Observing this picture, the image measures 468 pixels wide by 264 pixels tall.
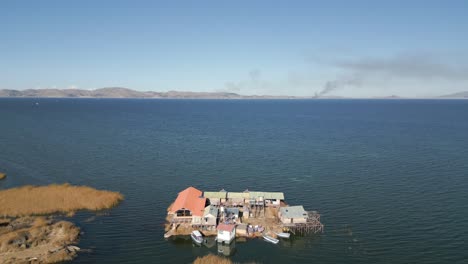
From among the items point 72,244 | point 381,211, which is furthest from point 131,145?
point 381,211

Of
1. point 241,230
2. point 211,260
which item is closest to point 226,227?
point 241,230

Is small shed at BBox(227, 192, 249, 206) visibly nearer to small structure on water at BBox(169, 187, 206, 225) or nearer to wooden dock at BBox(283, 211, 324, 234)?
small structure on water at BBox(169, 187, 206, 225)

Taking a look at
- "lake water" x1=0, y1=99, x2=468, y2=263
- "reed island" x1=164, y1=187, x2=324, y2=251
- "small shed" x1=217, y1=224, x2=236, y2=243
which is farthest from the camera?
"reed island" x1=164, y1=187, x2=324, y2=251

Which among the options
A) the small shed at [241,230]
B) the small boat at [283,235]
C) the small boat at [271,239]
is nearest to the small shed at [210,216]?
the small shed at [241,230]

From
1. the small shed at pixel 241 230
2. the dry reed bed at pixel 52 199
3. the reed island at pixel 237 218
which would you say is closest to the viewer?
the reed island at pixel 237 218

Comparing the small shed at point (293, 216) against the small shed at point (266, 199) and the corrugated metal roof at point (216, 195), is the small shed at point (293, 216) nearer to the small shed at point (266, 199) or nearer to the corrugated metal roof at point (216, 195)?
the small shed at point (266, 199)

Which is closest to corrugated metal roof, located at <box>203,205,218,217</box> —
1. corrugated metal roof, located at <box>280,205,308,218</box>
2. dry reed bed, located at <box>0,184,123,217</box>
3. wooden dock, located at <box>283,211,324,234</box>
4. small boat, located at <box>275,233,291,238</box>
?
small boat, located at <box>275,233,291,238</box>
